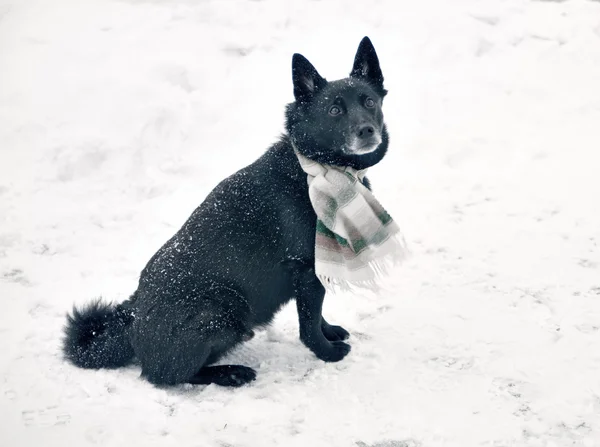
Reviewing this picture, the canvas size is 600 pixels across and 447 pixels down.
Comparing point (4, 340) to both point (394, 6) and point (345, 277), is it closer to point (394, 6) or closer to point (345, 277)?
point (345, 277)

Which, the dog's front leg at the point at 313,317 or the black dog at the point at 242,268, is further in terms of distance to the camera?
the dog's front leg at the point at 313,317

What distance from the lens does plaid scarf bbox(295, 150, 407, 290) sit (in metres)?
3.36

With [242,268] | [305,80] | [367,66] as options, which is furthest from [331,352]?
[367,66]

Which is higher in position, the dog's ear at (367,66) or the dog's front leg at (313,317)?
the dog's ear at (367,66)

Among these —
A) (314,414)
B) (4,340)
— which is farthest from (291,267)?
(4,340)

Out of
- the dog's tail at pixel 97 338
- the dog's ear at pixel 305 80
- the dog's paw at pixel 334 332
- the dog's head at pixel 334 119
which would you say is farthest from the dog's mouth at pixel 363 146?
the dog's tail at pixel 97 338

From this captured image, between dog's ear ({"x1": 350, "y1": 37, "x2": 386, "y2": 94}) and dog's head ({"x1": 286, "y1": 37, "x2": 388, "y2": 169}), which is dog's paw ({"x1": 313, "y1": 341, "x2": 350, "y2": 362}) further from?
dog's ear ({"x1": 350, "y1": 37, "x2": 386, "y2": 94})

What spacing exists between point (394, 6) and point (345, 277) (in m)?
5.06

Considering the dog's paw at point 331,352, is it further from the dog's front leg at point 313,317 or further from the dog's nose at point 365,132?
the dog's nose at point 365,132

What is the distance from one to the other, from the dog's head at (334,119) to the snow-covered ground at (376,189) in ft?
3.74

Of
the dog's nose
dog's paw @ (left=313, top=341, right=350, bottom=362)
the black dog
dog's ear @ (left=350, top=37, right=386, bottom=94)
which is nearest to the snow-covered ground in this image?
dog's paw @ (left=313, top=341, right=350, bottom=362)

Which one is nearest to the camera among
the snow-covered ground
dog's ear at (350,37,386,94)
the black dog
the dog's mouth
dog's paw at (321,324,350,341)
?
the snow-covered ground

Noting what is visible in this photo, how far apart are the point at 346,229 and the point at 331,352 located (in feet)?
2.39

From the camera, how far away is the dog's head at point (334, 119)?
3406 mm
